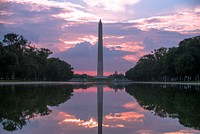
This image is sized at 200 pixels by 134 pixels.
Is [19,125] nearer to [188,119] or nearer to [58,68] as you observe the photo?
[188,119]

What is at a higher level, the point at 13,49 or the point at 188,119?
the point at 13,49

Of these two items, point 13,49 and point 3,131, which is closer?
point 3,131

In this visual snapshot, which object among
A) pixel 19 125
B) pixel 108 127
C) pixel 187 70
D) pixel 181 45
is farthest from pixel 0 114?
pixel 181 45

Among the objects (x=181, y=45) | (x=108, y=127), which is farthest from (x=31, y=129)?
(x=181, y=45)

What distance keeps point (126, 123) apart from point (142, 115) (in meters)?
2.15

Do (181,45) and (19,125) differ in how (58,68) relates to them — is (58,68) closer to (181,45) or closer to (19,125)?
→ (181,45)

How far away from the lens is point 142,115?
12578mm

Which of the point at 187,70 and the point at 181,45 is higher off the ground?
the point at 181,45

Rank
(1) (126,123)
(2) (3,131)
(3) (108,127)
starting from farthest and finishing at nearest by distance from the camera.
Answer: (1) (126,123)
(3) (108,127)
(2) (3,131)

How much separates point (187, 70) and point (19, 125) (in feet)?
185

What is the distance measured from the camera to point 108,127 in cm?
969

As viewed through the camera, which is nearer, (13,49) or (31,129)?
(31,129)

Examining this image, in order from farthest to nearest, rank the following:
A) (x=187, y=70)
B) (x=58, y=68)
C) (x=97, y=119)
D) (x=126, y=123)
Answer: (x=58, y=68), (x=187, y=70), (x=97, y=119), (x=126, y=123)

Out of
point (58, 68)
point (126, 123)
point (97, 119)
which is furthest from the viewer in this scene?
point (58, 68)
